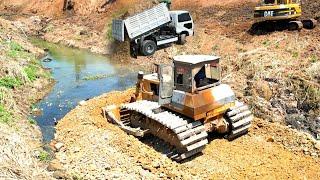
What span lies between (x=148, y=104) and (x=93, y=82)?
947 cm

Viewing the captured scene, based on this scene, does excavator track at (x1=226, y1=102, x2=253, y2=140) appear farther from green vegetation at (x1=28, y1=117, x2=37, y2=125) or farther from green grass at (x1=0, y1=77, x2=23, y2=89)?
green grass at (x1=0, y1=77, x2=23, y2=89)

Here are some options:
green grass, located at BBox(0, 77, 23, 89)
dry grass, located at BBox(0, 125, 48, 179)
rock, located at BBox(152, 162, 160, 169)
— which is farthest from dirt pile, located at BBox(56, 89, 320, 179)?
green grass, located at BBox(0, 77, 23, 89)

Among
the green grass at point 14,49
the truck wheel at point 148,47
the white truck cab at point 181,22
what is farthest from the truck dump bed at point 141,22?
the green grass at point 14,49

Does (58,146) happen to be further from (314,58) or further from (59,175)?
(314,58)

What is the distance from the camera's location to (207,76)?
40.7 feet

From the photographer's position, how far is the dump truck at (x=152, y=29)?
84.0 ft

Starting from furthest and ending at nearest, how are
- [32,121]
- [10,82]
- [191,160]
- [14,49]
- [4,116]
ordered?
[14,49] < [10,82] < [32,121] < [4,116] < [191,160]

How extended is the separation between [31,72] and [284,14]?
14.4 m

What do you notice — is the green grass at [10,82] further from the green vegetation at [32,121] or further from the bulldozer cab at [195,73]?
the bulldozer cab at [195,73]

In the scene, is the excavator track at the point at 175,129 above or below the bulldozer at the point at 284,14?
below

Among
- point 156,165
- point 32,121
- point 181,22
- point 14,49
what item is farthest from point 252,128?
point 14,49

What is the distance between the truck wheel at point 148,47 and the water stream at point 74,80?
1.54 m

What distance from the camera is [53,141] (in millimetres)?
13953

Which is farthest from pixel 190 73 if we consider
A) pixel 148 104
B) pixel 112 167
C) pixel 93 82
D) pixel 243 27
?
pixel 243 27
